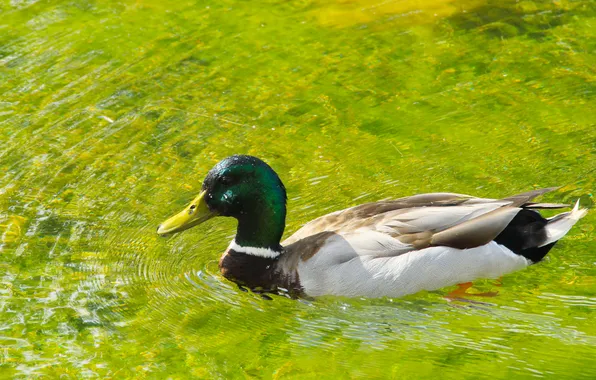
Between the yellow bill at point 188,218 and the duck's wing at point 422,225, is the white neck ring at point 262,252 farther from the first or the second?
the yellow bill at point 188,218

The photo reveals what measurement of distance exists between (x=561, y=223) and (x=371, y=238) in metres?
1.33

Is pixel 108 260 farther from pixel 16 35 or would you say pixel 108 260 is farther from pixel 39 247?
pixel 16 35

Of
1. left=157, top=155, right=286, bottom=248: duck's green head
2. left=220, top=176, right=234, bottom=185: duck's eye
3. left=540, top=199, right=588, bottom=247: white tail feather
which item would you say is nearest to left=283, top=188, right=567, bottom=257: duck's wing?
left=540, top=199, right=588, bottom=247: white tail feather

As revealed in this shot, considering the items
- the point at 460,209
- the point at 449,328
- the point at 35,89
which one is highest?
the point at 35,89

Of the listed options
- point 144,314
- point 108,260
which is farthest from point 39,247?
point 144,314

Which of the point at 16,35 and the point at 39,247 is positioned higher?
the point at 16,35

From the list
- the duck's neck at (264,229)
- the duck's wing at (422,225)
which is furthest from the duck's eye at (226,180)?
the duck's wing at (422,225)

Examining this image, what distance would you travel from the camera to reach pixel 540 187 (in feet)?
23.8

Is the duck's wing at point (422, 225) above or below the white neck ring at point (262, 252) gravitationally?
above

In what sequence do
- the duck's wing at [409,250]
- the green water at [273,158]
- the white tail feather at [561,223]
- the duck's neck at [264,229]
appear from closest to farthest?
the green water at [273,158] → the duck's wing at [409,250] → the white tail feather at [561,223] → the duck's neck at [264,229]

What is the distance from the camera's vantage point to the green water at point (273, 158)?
5.79 m

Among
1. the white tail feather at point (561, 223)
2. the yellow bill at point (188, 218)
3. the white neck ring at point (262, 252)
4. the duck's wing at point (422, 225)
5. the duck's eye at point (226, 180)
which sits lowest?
the white tail feather at point (561, 223)

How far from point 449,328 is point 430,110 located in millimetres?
3098

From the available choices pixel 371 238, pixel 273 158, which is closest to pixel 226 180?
pixel 371 238
